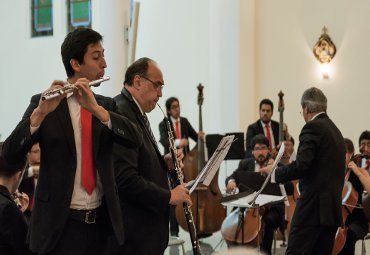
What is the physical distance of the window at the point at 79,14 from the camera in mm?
15226

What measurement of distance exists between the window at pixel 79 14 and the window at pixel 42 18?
55cm

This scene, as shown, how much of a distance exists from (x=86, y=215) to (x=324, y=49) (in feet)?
27.9

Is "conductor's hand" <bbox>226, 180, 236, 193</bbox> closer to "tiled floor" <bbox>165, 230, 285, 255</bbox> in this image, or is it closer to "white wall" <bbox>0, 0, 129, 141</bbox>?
"tiled floor" <bbox>165, 230, 285, 255</bbox>

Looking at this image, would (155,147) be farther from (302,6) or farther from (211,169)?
(302,6)

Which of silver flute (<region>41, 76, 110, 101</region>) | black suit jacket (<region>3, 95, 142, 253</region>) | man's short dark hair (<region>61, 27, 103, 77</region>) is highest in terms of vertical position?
man's short dark hair (<region>61, 27, 103, 77</region>)

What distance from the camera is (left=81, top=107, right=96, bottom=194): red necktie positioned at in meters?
3.08

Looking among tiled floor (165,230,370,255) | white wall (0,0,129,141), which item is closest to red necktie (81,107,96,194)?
tiled floor (165,230,370,255)

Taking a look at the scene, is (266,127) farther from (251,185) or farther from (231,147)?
(251,185)

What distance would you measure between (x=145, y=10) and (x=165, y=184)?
9.86 m

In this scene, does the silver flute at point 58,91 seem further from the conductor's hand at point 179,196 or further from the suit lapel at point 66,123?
the conductor's hand at point 179,196

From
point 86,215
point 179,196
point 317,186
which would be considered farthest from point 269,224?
point 86,215

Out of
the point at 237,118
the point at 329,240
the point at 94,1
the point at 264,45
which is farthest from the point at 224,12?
the point at 329,240

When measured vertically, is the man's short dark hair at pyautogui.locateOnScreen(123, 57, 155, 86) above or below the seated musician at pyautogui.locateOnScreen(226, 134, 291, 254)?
above

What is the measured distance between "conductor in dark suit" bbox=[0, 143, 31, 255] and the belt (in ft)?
1.61
